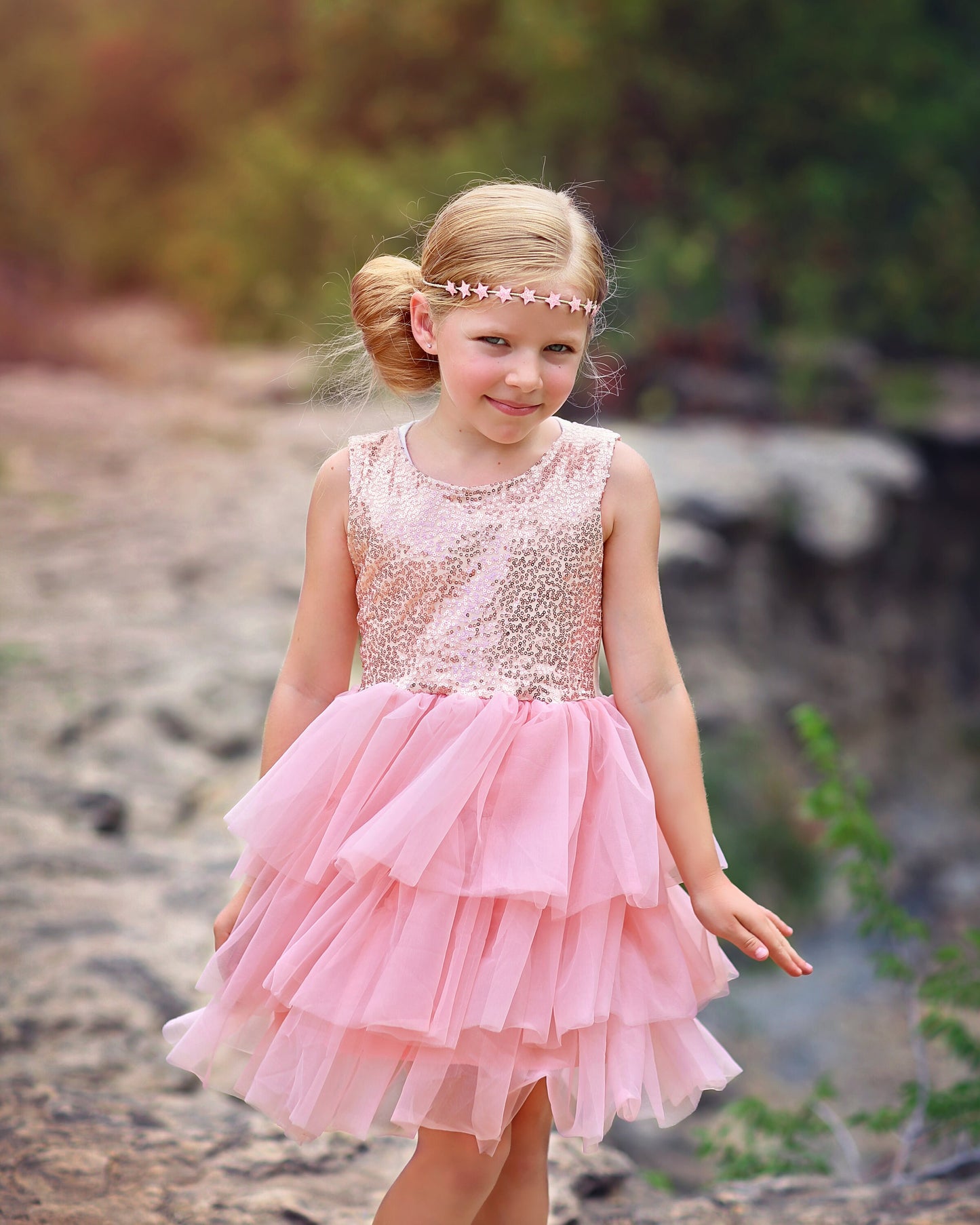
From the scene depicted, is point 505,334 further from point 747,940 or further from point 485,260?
point 747,940

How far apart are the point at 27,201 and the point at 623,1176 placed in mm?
9070

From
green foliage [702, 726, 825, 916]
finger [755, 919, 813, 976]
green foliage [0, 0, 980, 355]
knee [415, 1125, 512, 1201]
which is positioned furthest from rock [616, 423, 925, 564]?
knee [415, 1125, 512, 1201]

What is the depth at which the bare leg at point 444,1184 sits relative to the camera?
4.23 ft

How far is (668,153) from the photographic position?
816 cm

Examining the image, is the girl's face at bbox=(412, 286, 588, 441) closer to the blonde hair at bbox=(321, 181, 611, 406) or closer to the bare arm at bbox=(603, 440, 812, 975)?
the blonde hair at bbox=(321, 181, 611, 406)

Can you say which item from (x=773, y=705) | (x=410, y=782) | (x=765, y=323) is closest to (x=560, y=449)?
(x=410, y=782)

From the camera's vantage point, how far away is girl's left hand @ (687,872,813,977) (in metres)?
1.33

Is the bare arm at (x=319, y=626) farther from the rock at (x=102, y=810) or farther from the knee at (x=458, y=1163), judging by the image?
the rock at (x=102, y=810)

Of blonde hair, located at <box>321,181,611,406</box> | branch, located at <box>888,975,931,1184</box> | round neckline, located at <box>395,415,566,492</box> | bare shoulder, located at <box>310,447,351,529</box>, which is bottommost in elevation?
branch, located at <box>888,975,931,1184</box>

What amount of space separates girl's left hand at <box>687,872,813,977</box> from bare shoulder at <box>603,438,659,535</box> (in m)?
0.42

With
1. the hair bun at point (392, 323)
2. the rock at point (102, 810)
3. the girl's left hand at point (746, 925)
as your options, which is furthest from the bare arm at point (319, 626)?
the rock at point (102, 810)

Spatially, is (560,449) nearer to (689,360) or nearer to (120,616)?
(120,616)

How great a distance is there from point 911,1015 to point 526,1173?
4.21 feet

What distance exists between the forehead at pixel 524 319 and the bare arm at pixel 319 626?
246 mm
